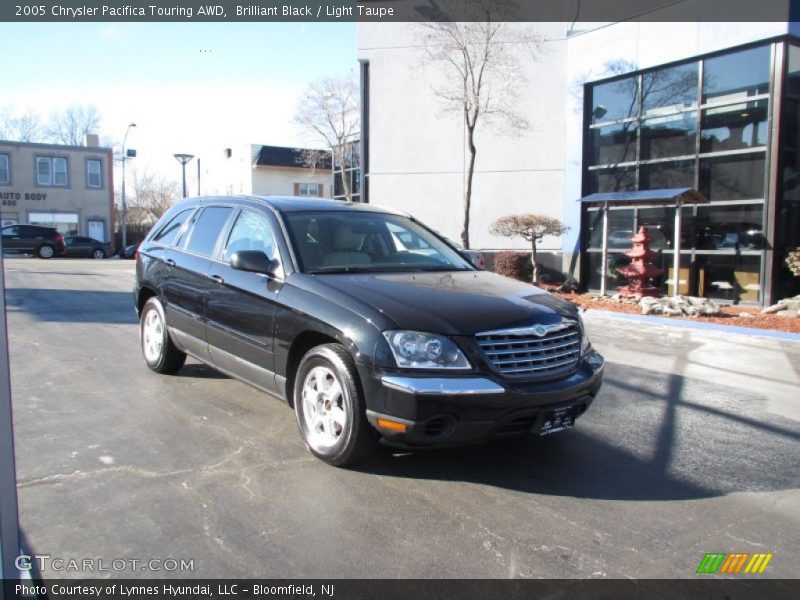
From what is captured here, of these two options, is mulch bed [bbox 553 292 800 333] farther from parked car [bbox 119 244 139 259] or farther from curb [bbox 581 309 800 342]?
parked car [bbox 119 244 139 259]

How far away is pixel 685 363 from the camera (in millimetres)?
7812

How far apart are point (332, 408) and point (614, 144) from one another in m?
13.3

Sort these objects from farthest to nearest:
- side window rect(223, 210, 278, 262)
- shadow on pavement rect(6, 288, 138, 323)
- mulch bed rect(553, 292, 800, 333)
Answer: mulch bed rect(553, 292, 800, 333) < shadow on pavement rect(6, 288, 138, 323) < side window rect(223, 210, 278, 262)

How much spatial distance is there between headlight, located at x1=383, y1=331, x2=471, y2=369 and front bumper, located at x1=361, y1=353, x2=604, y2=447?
86 millimetres

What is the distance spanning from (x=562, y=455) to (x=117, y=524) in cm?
280

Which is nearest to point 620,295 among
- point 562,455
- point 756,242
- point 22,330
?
point 756,242

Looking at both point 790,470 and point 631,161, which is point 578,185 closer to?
point 631,161

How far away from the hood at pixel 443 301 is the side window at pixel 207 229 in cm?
163

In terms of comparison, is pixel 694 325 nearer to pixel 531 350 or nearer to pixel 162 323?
pixel 531 350

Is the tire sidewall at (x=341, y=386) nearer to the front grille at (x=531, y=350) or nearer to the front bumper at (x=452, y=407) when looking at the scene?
the front bumper at (x=452, y=407)

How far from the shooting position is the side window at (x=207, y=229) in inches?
220

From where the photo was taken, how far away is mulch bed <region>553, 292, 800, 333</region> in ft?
34.3

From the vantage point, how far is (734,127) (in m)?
12.8

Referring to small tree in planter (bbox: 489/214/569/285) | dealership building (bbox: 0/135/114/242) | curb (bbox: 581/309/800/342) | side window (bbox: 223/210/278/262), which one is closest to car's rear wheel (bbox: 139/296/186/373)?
side window (bbox: 223/210/278/262)
